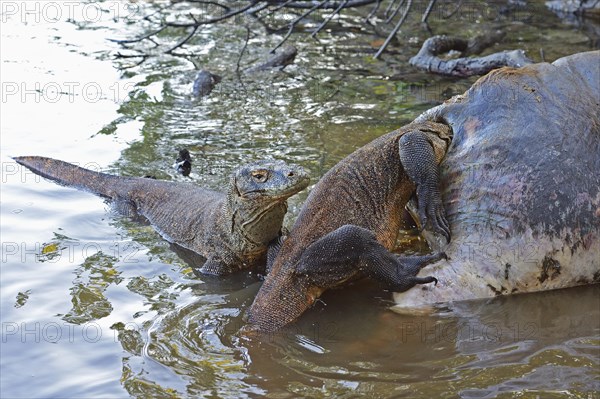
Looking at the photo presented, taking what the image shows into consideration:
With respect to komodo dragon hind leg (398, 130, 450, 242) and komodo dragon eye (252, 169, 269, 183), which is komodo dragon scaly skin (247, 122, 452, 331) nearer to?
komodo dragon hind leg (398, 130, 450, 242)

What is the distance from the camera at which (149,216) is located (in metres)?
7.50

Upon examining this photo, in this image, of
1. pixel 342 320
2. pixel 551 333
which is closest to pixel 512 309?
pixel 551 333

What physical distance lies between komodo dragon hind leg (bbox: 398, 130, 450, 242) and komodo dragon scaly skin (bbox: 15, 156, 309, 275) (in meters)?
0.75

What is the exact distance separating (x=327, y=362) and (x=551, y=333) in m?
1.35

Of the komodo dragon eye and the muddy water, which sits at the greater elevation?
the komodo dragon eye

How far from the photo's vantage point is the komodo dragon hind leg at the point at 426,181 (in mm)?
5684

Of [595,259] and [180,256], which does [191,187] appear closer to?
[180,256]

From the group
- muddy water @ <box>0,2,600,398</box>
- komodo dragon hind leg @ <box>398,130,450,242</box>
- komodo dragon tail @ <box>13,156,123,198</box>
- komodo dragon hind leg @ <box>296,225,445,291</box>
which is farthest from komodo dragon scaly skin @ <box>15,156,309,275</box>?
komodo dragon hind leg @ <box>398,130,450,242</box>

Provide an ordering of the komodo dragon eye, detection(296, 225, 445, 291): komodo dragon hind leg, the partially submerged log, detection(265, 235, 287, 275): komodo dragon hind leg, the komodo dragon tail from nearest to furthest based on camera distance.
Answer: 1. detection(296, 225, 445, 291): komodo dragon hind leg
2. the komodo dragon eye
3. detection(265, 235, 287, 275): komodo dragon hind leg
4. the komodo dragon tail
5. the partially submerged log

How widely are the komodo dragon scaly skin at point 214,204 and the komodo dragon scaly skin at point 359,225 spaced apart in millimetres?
242

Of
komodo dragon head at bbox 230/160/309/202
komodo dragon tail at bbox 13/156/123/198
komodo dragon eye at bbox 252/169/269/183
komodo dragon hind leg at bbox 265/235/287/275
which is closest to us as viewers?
komodo dragon head at bbox 230/160/309/202

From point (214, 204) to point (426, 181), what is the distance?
199 cm

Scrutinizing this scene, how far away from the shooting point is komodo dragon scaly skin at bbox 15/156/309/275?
18.7ft

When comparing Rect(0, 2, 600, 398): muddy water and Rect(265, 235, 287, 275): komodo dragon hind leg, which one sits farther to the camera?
Rect(265, 235, 287, 275): komodo dragon hind leg
